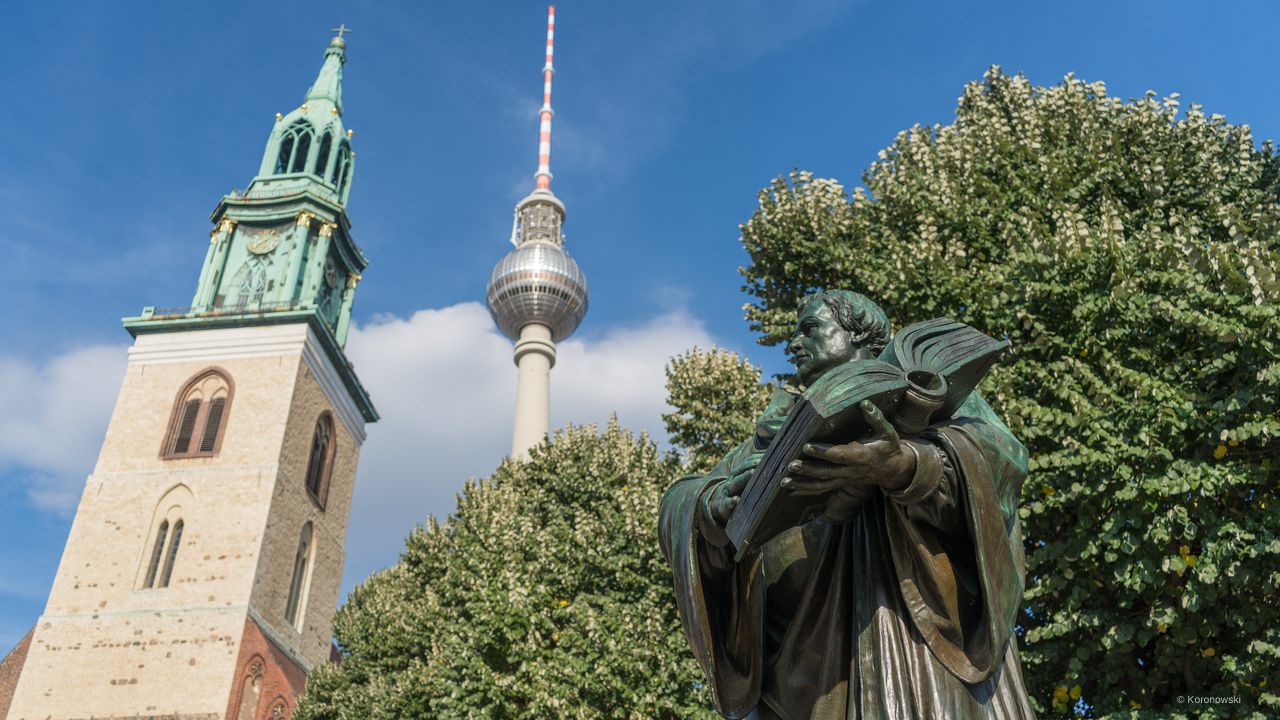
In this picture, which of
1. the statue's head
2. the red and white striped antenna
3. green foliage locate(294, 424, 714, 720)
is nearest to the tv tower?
the red and white striped antenna

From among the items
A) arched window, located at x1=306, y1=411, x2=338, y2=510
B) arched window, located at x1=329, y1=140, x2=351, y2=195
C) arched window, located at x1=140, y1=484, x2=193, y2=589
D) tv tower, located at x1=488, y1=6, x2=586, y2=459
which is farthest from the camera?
tv tower, located at x1=488, y1=6, x2=586, y2=459

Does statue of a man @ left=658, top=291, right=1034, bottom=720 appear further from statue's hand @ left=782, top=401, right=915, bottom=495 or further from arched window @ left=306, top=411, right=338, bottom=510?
arched window @ left=306, top=411, right=338, bottom=510

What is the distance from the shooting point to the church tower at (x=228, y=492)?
1426 inches

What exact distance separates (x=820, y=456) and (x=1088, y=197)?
37.2ft

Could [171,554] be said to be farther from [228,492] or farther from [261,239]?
[261,239]

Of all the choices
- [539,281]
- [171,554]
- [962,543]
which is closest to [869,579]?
[962,543]

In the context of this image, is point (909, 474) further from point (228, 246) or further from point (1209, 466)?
point (228, 246)

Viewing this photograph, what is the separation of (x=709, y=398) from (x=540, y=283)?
43.9m

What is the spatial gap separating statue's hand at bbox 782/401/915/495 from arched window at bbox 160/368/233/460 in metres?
42.8

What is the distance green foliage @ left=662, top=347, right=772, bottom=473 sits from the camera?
16531 millimetres

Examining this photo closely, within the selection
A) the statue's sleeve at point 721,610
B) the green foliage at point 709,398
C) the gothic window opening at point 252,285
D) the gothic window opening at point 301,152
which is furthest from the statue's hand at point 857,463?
the gothic window opening at point 301,152

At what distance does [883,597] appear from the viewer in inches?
112

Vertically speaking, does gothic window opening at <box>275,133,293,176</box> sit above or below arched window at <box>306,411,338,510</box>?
above

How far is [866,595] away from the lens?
2.85 meters
